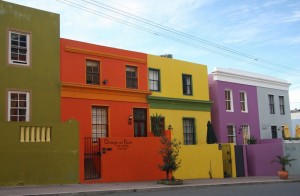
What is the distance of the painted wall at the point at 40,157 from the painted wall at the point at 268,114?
1848cm

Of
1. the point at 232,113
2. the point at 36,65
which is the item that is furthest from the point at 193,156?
the point at 36,65

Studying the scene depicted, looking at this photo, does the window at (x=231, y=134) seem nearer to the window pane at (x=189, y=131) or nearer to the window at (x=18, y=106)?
the window pane at (x=189, y=131)

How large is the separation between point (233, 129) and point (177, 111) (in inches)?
232

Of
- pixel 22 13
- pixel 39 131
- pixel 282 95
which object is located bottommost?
pixel 39 131

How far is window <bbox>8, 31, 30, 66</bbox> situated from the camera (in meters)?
18.8

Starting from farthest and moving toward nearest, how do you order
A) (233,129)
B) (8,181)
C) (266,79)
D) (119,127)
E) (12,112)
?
(266,79) → (233,129) → (119,127) → (12,112) → (8,181)

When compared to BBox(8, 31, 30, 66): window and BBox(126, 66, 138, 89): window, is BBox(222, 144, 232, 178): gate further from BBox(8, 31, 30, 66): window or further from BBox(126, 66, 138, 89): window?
BBox(8, 31, 30, 66): window

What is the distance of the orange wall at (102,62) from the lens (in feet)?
68.3

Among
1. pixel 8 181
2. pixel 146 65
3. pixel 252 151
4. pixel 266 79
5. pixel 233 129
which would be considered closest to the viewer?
pixel 8 181

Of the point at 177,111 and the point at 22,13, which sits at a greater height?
the point at 22,13

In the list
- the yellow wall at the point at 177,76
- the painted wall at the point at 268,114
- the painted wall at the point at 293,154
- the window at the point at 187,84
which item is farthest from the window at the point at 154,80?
the painted wall at the point at 268,114

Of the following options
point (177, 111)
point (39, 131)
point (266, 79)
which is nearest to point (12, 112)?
point (39, 131)

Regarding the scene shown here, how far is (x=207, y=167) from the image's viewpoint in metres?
23.2

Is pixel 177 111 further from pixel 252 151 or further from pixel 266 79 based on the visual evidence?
pixel 266 79
